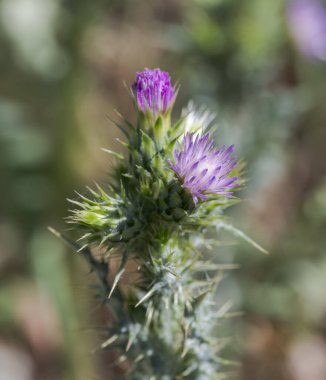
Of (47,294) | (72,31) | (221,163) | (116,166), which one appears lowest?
(47,294)

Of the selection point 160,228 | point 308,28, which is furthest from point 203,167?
point 308,28

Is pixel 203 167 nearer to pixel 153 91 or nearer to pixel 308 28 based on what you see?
Answer: pixel 153 91

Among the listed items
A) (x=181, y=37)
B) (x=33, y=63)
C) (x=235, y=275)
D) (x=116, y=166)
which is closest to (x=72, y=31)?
(x=33, y=63)

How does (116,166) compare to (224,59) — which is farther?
(224,59)

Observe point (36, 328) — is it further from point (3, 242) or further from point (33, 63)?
point (33, 63)

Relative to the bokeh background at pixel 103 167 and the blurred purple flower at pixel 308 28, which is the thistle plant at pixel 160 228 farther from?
the blurred purple flower at pixel 308 28
